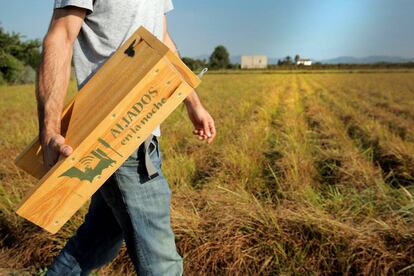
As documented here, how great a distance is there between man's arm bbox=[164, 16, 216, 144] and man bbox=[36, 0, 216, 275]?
0.44 feet

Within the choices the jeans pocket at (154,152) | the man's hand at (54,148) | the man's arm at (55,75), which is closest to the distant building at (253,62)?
the jeans pocket at (154,152)

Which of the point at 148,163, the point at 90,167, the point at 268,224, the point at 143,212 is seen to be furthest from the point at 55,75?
the point at 268,224

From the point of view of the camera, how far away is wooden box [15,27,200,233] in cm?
122

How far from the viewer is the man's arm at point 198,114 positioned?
1744mm

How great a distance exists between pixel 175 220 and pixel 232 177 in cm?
121

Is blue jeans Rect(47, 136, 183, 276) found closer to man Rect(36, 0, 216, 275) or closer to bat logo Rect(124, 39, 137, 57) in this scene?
man Rect(36, 0, 216, 275)

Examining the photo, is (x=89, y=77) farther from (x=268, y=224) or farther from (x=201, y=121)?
(x=268, y=224)

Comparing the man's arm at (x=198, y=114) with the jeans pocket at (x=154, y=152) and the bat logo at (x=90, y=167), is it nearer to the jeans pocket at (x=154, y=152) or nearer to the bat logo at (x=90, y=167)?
the jeans pocket at (x=154, y=152)

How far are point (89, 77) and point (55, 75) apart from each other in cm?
17

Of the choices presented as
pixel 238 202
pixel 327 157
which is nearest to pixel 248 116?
pixel 327 157

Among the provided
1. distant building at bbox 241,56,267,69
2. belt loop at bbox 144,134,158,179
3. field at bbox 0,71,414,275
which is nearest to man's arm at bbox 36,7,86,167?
belt loop at bbox 144,134,158,179

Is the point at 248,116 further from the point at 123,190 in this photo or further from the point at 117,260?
the point at 123,190

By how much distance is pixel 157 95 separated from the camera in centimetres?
124

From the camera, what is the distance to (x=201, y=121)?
178cm
